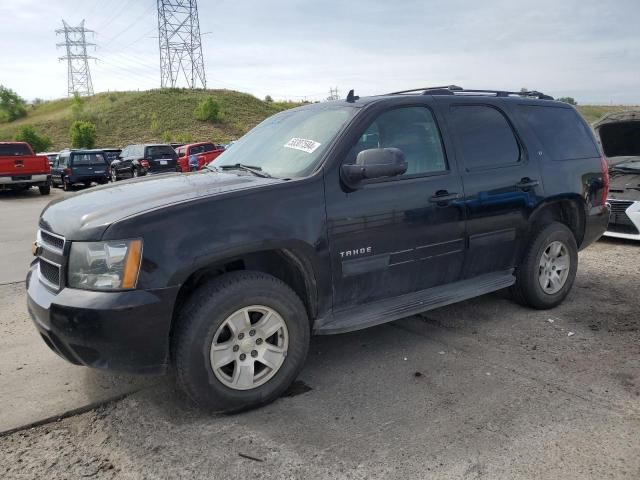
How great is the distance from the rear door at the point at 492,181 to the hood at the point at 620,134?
4824 mm

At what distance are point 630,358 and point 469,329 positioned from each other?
1.18 m

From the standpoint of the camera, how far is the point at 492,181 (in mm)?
4223

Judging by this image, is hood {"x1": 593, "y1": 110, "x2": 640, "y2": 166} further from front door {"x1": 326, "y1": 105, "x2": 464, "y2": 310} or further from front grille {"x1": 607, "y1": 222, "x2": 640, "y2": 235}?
front door {"x1": 326, "y1": 105, "x2": 464, "y2": 310}

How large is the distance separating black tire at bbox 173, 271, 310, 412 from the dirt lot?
0.13m

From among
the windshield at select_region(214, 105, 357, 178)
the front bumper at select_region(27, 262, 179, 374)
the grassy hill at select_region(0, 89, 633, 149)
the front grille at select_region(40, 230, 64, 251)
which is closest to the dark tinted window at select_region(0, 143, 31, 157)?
the windshield at select_region(214, 105, 357, 178)

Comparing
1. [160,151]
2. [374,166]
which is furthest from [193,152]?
[374,166]

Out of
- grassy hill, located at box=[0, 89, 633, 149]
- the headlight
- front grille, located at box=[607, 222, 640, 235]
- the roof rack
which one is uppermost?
grassy hill, located at box=[0, 89, 633, 149]

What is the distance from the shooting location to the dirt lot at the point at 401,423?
263 centimetres

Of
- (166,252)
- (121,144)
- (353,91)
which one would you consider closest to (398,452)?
(166,252)

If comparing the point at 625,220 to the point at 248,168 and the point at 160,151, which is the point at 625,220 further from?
the point at 160,151

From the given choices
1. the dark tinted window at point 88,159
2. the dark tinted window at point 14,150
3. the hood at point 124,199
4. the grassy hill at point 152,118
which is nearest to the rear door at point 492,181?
the hood at point 124,199

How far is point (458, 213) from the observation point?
3.98 metres

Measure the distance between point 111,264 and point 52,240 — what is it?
2.13 ft

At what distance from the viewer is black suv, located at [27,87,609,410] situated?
111 inches
